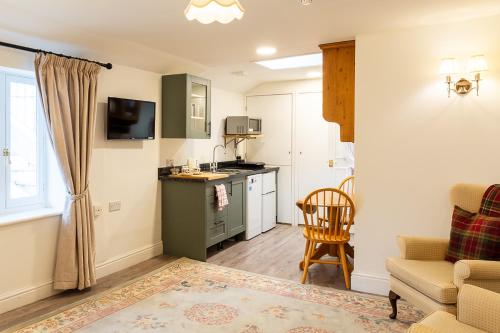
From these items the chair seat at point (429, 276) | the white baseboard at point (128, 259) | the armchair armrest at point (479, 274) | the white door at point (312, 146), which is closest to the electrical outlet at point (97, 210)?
the white baseboard at point (128, 259)

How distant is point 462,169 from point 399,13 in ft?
4.38

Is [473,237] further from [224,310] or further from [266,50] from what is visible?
[266,50]

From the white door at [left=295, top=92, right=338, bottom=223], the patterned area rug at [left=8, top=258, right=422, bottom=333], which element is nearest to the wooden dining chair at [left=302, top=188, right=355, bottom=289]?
the patterned area rug at [left=8, top=258, right=422, bottom=333]

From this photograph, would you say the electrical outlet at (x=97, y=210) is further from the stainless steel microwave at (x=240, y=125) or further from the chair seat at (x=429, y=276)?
the chair seat at (x=429, y=276)

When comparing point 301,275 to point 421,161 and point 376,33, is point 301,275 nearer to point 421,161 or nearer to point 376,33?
point 421,161

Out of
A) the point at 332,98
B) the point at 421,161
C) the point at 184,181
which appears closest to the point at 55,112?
the point at 184,181

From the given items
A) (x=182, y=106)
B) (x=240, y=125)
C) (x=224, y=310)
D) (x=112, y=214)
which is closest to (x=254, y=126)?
(x=240, y=125)

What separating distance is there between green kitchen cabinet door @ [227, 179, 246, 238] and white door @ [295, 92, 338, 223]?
1.31 m

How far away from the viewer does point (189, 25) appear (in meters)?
2.96

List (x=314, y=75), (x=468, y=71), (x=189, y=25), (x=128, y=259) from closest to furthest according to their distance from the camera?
1. (x=468, y=71)
2. (x=189, y=25)
3. (x=128, y=259)
4. (x=314, y=75)

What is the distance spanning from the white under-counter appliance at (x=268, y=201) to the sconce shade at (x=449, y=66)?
304 centimetres

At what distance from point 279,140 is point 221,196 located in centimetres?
212

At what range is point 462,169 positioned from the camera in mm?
2908

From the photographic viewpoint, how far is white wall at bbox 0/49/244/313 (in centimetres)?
291
